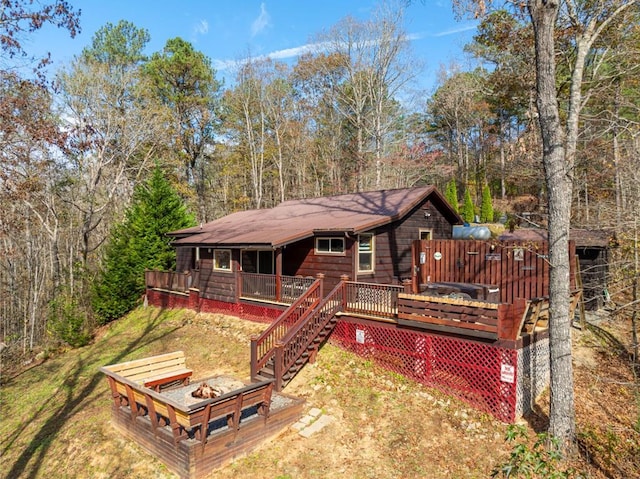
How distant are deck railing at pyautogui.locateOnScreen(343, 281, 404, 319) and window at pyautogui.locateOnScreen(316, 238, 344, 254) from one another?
2.78 meters

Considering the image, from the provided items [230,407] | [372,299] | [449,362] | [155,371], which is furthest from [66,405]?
[449,362]

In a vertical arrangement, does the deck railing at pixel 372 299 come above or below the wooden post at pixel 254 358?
above

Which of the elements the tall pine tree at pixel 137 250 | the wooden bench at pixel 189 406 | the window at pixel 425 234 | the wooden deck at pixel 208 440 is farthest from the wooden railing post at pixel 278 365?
the tall pine tree at pixel 137 250

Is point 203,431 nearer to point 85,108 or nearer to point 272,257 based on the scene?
point 272,257

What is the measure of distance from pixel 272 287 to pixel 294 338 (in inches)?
159

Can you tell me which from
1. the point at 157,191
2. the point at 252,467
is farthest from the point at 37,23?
the point at 157,191

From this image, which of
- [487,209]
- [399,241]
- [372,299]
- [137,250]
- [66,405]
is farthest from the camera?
[487,209]

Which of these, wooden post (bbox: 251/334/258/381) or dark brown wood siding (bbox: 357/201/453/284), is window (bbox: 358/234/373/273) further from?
wooden post (bbox: 251/334/258/381)

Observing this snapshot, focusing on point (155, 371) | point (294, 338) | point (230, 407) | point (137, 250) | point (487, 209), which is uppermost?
point (487, 209)

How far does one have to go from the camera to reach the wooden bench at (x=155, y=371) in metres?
9.37

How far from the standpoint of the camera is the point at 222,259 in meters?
16.7

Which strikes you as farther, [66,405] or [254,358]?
[66,405]

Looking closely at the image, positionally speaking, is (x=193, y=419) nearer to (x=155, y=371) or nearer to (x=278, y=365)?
(x=278, y=365)

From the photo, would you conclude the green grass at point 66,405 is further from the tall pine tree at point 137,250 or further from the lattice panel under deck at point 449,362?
the lattice panel under deck at point 449,362
